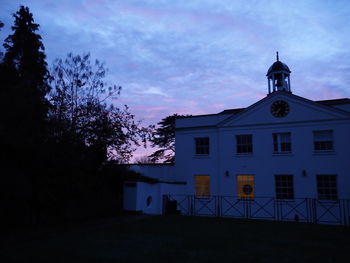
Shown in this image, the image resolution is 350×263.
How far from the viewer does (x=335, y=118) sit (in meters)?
20.0

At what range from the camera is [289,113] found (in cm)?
2122

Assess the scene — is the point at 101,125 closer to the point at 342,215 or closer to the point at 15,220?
the point at 15,220

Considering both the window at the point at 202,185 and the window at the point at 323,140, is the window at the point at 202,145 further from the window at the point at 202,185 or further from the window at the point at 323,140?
the window at the point at 323,140

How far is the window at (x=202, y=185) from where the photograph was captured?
23219 mm

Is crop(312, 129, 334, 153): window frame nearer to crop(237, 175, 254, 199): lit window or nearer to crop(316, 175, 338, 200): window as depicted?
crop(316, 175, 338, 200): window

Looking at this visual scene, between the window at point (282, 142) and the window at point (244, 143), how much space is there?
168 cm

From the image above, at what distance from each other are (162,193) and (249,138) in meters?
7.52

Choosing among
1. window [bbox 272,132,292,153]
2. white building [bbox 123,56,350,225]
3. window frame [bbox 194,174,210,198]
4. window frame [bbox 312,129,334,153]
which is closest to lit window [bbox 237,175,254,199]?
white building [bbox 123,56,350,225]

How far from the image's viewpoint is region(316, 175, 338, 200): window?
19328 mm

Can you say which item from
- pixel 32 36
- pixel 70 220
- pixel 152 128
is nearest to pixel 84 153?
pixel 70 220

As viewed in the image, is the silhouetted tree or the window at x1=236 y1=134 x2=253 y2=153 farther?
the window at x1=236 y1=134 x2=253 y2=153

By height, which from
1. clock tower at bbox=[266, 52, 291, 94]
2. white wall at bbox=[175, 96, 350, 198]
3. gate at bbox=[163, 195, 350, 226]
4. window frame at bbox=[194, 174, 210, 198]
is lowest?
gate at bbox=[163, 195, 350, 226]

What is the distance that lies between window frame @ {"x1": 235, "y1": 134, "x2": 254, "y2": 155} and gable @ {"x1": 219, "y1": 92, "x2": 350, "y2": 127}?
3.15 feet

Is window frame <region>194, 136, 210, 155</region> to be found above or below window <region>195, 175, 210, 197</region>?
above
